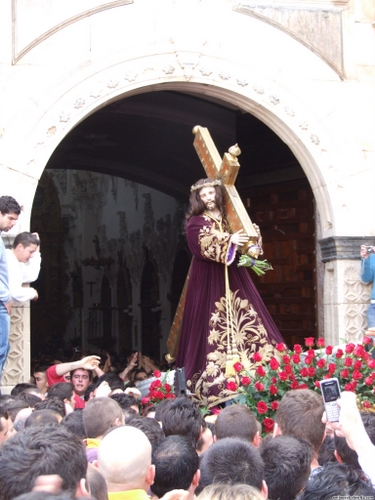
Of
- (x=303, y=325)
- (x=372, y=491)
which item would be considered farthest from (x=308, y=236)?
(x=372, y=491)

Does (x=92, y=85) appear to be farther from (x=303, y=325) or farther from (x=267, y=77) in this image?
(x=303, y=325)

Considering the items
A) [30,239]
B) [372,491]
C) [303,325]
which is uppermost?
[30,239]

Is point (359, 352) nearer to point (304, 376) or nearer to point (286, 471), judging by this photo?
point (304, 376)

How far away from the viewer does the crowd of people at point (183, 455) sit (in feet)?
8.20

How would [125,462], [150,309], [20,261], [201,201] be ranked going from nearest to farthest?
[125,462] → [20,261] → [201,201] → [150,309]

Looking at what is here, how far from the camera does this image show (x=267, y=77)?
8.07 meters

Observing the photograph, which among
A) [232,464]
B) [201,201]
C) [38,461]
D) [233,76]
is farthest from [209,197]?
[38,461]

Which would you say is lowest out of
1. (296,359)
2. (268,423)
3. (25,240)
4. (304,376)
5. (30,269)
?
(268,423)

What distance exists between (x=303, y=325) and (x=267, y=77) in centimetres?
297

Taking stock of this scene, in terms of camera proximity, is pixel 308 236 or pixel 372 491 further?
pixel 308 236

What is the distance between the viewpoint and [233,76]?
7.96 meters

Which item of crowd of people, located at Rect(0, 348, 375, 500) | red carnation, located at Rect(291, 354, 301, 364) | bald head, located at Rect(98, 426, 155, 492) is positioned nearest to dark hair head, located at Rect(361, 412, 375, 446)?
crowd of people, located at Rect(0, 348, 375, 500)

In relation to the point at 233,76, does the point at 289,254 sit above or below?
below

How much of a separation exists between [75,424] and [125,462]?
1.42 meters
